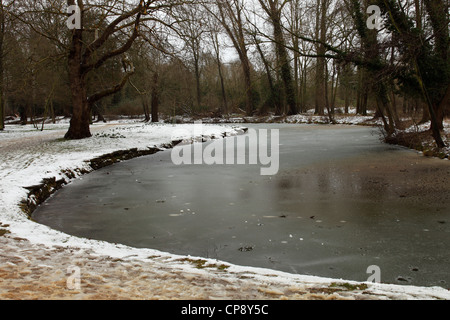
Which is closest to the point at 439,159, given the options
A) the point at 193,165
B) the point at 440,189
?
the point at 440,189

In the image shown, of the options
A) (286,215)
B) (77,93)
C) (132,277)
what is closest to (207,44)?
(77,93)

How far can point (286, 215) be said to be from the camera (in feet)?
21.3

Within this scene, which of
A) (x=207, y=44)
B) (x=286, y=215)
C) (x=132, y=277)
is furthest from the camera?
(x=207, y=44)

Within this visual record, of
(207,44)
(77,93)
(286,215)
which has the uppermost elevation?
(207,44)

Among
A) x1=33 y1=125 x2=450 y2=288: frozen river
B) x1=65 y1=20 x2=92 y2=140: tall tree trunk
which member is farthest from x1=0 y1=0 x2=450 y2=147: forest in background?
x1=33 y1=125 x2=450 y2=288: frozen river

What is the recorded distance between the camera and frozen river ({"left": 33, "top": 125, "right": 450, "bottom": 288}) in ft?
15.1

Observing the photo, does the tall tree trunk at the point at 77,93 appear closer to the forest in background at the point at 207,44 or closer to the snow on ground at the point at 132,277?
the forest in background at the point at 207,44

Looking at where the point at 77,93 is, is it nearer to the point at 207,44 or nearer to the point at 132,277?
the point at 207,44

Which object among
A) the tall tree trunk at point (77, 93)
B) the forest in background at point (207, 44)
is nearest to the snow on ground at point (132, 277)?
the forest in background at point (207, 44)

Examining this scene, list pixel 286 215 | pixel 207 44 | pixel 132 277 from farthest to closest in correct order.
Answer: pixel 207 44, pixel 286 215, pixel 132 277
